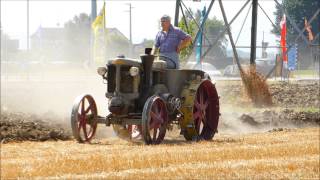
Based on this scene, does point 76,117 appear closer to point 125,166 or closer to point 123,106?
point 123,106

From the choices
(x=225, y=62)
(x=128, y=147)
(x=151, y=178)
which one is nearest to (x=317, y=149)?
(x=128, y=147)

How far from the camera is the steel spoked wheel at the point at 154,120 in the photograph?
13.1 meters

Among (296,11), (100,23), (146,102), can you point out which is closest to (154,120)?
(146,102)

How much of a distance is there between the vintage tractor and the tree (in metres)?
11.0

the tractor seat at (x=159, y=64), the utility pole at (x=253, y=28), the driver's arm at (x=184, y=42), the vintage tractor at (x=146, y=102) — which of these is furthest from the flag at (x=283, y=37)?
the tractor seat at (x=159, y=64)

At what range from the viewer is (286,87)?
29.1 m

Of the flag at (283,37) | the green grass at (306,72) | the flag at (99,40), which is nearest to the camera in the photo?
the flag at (283,37)

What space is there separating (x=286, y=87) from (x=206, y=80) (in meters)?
14.6

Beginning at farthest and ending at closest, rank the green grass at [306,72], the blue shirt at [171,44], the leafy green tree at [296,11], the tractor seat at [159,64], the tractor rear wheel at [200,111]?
the green grass at [306,72] < the leafy green tree at [296,11] < the blue shirt at [171,44] < the tractor rear wheel at [200,111] < the tractor seat at [159,64]

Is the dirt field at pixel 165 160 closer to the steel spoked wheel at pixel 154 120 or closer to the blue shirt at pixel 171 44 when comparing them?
the steel spoked wheel at pixel 154 120

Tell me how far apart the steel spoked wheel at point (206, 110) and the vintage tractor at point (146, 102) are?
2cm

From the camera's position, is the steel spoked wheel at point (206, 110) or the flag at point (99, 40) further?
the flag at point (99, 40)

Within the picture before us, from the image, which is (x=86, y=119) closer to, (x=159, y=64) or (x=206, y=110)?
(x=159, y=64)

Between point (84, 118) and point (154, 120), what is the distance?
4.49 ft
